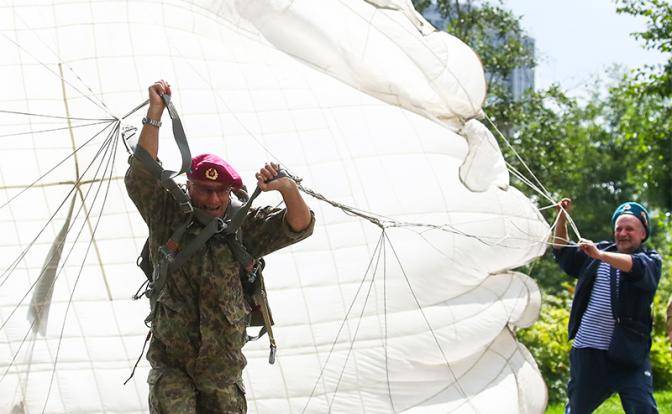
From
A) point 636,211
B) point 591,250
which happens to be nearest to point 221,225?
point 591,250

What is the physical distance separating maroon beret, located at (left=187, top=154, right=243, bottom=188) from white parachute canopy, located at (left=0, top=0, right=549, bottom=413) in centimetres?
164

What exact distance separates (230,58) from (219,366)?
8.70ft

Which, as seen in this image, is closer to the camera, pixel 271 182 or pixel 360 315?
pixel 271 182

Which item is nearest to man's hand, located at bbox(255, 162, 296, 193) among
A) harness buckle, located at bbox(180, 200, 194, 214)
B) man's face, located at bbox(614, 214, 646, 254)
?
harness buckle, located at bbox(180, 200, 194, 214)

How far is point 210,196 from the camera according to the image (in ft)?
13.2

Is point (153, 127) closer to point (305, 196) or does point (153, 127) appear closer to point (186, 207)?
point (186, 207)

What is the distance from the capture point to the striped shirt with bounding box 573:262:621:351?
18.4 feet

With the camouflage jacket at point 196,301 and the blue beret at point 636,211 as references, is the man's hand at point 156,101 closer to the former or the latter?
the camouflage jacket at point 196,301

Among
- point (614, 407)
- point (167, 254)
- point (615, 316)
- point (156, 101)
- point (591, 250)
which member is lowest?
point (614, 407)

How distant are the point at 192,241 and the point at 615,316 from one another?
2607 millimetres

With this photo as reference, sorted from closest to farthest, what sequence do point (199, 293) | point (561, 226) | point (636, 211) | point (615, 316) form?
point (199, 293) → point (615, 316) → point (636, 211) → point (561, 226)

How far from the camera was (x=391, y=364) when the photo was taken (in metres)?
5.98

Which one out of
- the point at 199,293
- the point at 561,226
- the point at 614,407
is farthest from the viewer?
the point at 614,407

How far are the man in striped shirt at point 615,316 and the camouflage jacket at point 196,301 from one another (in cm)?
215
